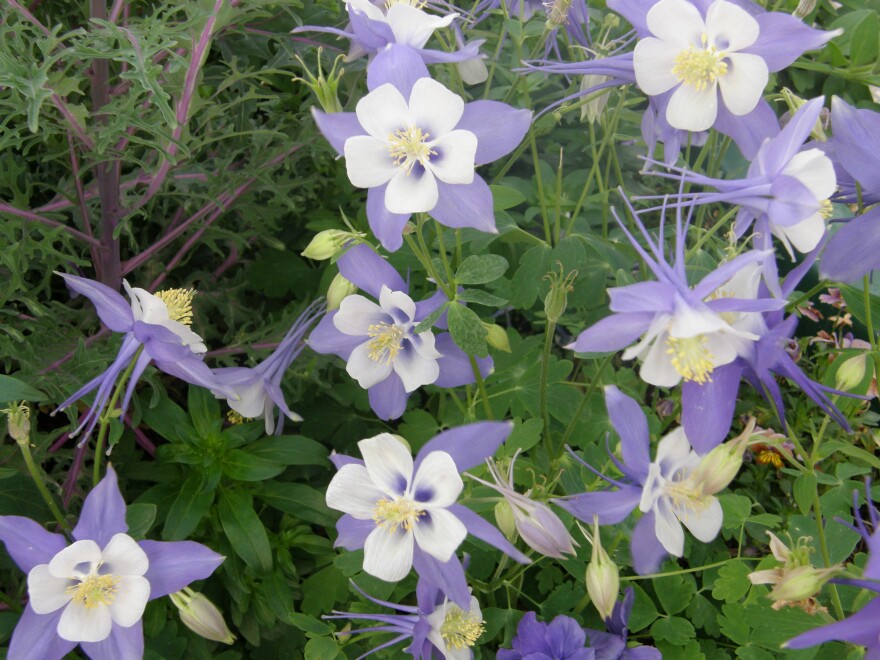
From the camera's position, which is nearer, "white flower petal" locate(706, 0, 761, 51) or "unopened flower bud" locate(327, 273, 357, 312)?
"white flower petal" locate(706, 0, 761, 51)

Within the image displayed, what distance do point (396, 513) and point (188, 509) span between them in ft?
1.27

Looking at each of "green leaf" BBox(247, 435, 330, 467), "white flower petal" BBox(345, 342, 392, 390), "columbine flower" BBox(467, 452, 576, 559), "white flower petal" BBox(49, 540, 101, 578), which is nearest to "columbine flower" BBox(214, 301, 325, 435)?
"green leaf" BBox(247, 435, 330, 467)

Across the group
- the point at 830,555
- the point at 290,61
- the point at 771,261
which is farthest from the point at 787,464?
the point at 290,61

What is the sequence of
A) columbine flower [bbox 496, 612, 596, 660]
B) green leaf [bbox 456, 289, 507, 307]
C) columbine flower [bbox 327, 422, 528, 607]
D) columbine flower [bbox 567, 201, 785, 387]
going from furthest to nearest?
columbine flower [bbox 496, 612, 596, 660], green leaf [bbox 456, 289, 507, 307], columbine flower [bbox 327, 422, 528, 607], columbine flower [bbox 567, 201, 785, 387]

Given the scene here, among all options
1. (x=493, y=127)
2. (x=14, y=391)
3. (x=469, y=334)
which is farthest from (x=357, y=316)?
(x=14, y=391)

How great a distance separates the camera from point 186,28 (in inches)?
37.9

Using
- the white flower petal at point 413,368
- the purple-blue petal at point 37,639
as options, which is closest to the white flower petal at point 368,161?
the white flower petal at point 413,368

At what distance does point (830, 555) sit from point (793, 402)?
50 cm

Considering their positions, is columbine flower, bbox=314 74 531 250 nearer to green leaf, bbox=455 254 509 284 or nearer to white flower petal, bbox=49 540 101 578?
green leaf, bbox=455 254 509 284

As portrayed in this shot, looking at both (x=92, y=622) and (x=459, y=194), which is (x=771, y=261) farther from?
(x=92, y=622)

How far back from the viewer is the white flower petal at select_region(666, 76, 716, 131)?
29.8 inches

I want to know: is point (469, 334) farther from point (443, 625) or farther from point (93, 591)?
Result: point (93, 591)

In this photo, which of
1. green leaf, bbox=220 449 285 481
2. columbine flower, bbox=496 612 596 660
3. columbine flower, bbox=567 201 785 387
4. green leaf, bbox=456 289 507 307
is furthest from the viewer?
green leaf, bbox=220 449 285 481

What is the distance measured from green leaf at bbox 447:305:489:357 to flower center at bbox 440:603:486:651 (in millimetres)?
267
